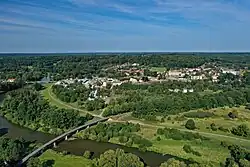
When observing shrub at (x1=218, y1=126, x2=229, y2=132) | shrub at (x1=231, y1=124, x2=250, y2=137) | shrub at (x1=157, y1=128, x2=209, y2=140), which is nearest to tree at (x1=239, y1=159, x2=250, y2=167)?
shrub at (x1=157, y1=128, x2=209, y2=140)

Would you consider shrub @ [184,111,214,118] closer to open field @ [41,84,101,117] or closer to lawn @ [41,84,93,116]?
open field @ [41,84,101,117]

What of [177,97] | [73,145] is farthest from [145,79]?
[73,145]

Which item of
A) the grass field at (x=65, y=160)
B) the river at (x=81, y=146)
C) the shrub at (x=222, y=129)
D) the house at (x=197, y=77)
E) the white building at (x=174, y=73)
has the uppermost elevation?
the white building at (x=174, y=73)

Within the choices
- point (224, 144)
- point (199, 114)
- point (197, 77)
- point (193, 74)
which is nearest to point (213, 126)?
point (199, 114)

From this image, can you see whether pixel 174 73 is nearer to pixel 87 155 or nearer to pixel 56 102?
pixel 56 102

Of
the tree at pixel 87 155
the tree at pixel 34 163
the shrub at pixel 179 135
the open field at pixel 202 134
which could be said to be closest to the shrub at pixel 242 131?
the open field at pixel 202 134

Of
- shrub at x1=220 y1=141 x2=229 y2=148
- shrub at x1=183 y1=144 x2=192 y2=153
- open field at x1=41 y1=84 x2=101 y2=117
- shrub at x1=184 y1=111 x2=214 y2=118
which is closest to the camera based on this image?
shrub at x1=183 y1=144 x2=192 y2=153

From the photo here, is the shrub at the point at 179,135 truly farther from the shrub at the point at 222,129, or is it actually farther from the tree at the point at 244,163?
the tree at the point at 244,163
